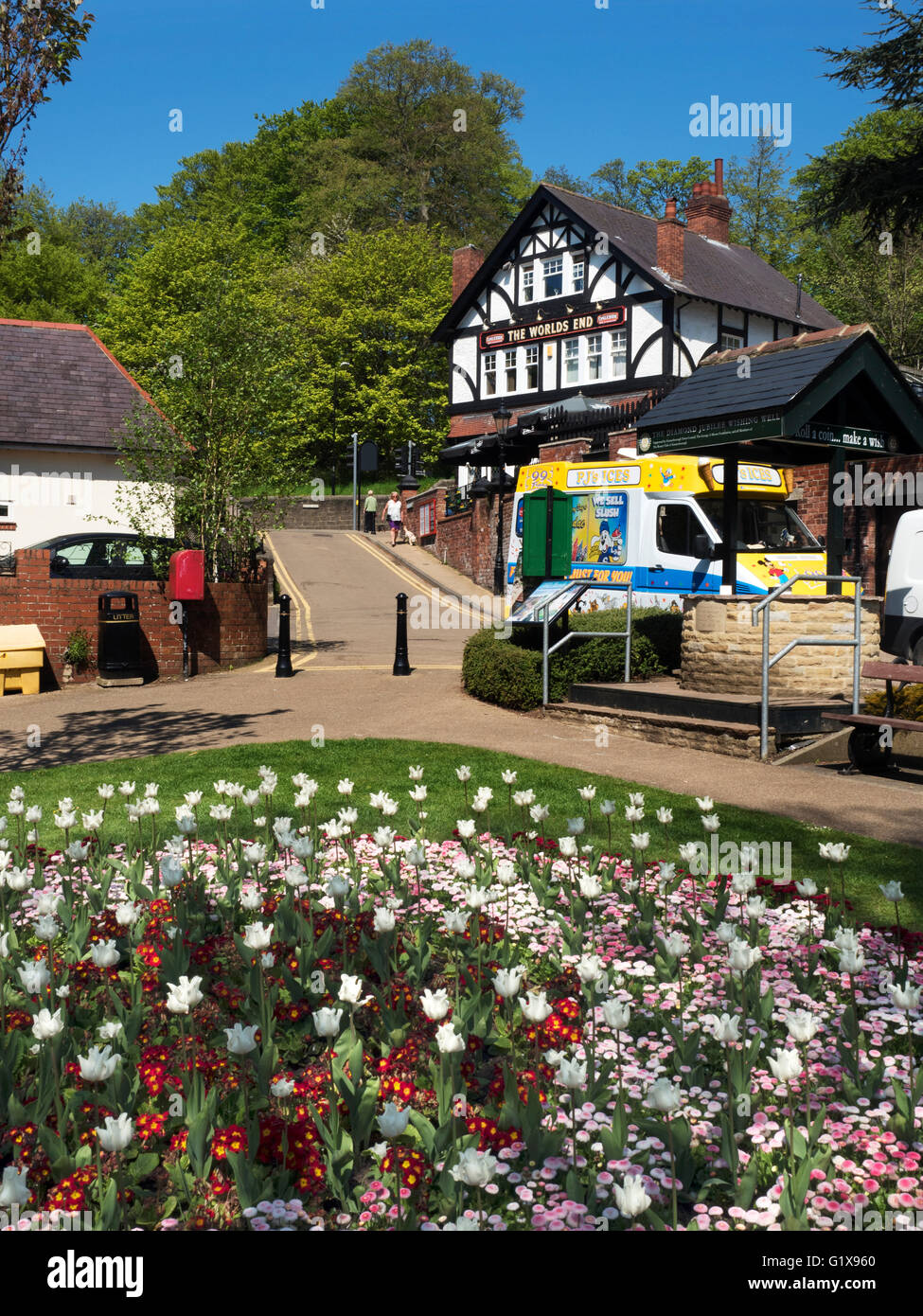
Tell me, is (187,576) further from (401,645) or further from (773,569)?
(773,569)

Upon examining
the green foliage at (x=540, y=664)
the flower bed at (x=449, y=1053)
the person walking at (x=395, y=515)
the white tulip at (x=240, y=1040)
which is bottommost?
the flower bed at (x=449, y=1053)

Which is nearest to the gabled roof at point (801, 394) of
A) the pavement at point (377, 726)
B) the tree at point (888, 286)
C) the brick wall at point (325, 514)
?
the pavement at point (377, 726)

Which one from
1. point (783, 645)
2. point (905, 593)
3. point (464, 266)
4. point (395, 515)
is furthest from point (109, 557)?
point (464, 266)

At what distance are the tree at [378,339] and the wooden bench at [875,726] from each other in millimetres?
39423

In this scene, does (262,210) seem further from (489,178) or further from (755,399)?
(755,399)

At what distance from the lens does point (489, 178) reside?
5834 cm

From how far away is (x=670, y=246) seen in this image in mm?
36625

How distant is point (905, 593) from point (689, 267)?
29.4 m

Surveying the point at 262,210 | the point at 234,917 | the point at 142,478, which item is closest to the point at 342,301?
the point at 262,210

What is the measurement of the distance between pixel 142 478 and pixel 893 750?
12.2 m

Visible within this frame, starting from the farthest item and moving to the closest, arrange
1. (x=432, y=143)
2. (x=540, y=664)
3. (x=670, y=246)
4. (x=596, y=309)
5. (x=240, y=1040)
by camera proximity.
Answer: (x=432, y=143)
(x=596, y=309)
(x=670, y=246)
(x=540, y=664)
(x=240, y=1040)

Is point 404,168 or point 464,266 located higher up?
point 404,168

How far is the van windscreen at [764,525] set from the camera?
16.1m

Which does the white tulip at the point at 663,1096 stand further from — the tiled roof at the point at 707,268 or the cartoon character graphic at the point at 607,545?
the tiled roof at the point at 707,268
